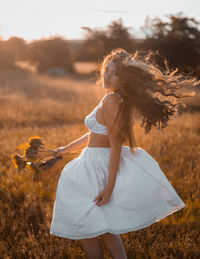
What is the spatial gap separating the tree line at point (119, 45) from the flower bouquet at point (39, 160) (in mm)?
1764

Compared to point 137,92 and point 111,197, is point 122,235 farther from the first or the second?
point 137,92

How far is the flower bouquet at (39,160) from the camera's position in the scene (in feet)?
7.17

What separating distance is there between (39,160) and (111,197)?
0.86 meters

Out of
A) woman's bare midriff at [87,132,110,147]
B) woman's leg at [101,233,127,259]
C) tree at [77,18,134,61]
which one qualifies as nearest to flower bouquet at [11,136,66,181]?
woman's bare midriff at [87,132,110,147]

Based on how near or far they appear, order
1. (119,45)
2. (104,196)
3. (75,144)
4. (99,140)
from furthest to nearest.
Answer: (119,45)
(75,144)
(99,140)
(104,196)

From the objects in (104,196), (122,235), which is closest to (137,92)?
(104,196)

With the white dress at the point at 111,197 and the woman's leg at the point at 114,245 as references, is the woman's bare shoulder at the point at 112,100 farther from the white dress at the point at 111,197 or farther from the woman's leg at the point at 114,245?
the woman's leg at the point at 114,245

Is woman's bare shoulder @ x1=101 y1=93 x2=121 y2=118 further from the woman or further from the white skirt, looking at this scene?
the white skirt

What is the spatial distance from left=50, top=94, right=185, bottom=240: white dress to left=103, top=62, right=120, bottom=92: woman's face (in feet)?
0.85

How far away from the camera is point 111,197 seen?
1742mm

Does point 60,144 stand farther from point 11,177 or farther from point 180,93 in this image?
point 180,93

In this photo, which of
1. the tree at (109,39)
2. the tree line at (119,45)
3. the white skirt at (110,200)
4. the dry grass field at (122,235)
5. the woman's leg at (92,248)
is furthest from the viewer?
the tree at (109,39)

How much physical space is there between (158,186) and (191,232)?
118 centimetres

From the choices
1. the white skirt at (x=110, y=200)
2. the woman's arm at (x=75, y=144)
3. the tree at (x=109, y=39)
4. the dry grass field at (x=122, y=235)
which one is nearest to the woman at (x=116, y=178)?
the white skirt at (x=110, y=200)
